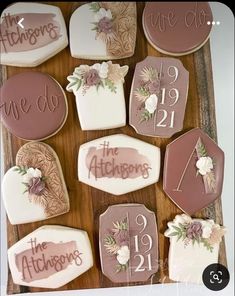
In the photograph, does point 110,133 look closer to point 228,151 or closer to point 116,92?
point 116,92

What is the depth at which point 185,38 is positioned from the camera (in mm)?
1253

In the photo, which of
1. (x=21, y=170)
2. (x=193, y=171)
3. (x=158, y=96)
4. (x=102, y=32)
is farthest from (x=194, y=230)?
(x=102, y=32)

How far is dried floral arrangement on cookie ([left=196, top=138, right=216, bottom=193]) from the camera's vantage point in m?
1.24

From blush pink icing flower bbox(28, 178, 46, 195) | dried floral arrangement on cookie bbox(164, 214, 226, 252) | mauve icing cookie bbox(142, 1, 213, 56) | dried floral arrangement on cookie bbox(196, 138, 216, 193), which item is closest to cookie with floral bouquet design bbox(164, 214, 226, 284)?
dried floral arrangement on cookie bbox(164, 214, 226, 252)

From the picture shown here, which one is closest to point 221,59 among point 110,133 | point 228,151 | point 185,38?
point 185,38

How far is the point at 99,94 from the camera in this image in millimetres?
1220

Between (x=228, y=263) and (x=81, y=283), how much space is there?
42 centimetres

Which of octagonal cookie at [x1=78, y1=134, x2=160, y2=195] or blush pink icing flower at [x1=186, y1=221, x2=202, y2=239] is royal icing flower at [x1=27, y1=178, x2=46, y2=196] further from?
blush pink icing flower at [x1=186, y1=221, x2=202, y2=239]

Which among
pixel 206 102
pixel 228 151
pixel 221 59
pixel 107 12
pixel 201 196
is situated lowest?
pixel 201 196

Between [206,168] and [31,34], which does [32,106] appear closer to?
[31,34]

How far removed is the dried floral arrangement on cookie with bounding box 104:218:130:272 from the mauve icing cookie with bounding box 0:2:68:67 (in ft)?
1.64

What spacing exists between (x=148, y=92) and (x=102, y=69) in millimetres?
142

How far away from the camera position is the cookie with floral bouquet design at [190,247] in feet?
4.03

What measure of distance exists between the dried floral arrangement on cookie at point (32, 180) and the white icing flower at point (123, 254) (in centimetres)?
26
